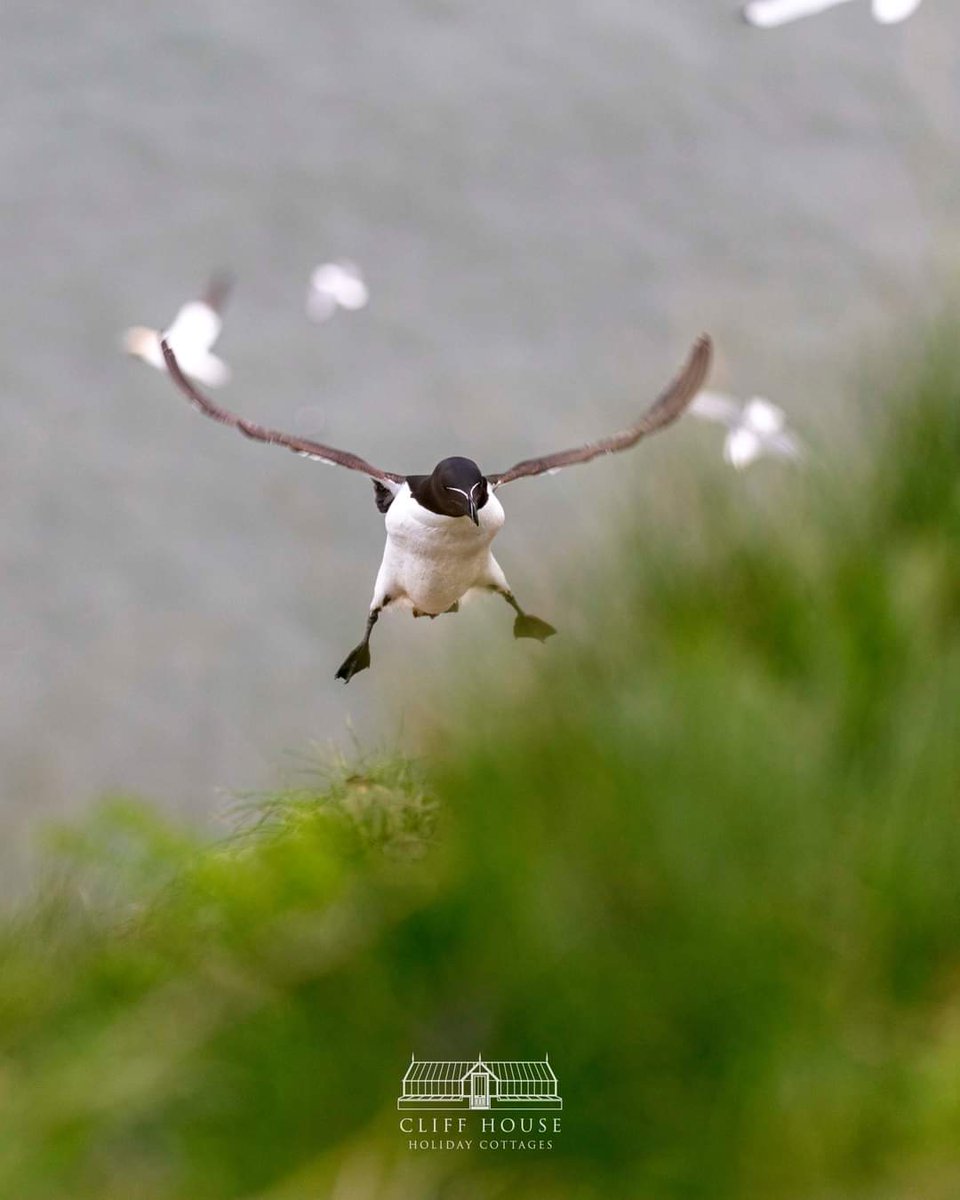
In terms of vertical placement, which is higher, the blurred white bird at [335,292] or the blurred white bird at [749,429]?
the blurred white bird at [335,292]

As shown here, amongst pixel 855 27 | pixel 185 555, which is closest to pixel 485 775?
pixel 185 555

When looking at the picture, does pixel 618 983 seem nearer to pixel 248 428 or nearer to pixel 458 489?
pixel 458 489

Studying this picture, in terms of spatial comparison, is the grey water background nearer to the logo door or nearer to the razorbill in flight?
the razorbill in flight

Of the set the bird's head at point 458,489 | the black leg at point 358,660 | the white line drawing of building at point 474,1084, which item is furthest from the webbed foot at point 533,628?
the black leg at point 358,660

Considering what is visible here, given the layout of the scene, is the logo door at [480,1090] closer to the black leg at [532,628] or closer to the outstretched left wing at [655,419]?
the black leg at [532,628]

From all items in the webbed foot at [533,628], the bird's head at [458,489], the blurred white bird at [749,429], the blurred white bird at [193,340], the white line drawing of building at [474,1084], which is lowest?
the white line drawing of building at [474,1084]

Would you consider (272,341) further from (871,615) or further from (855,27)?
(871,615)
